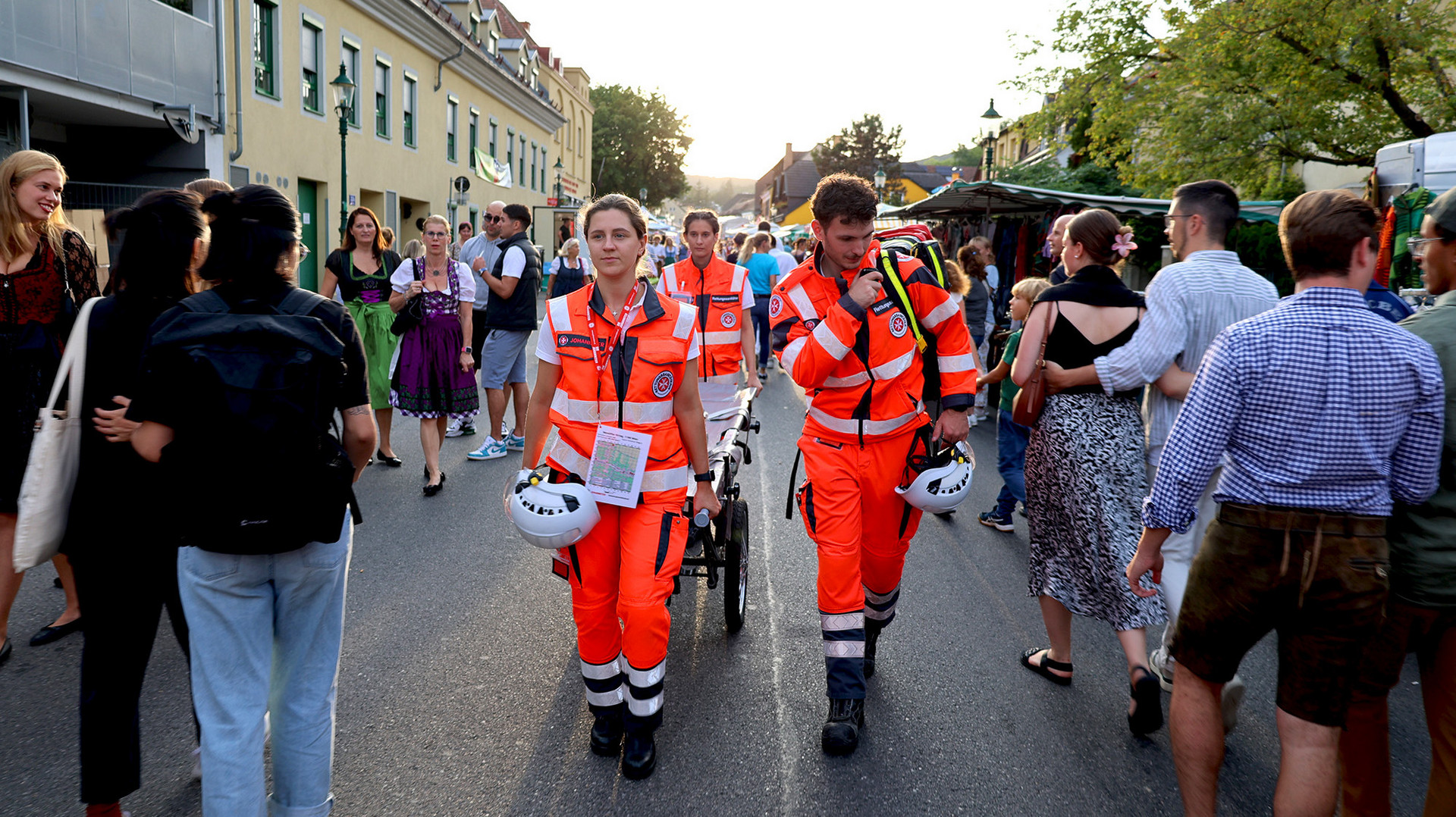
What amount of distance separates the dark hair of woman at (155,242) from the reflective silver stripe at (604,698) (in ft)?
6.24

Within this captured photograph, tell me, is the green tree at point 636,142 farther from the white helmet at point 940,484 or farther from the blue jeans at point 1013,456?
the white helmet at point 940,484

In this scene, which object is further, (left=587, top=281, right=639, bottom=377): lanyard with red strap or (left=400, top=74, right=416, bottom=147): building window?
(left=400, top=74, right=416, bottom=147): building window

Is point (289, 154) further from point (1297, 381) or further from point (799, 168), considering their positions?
point (799, 168)

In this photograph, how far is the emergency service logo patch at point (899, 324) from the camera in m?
3.66

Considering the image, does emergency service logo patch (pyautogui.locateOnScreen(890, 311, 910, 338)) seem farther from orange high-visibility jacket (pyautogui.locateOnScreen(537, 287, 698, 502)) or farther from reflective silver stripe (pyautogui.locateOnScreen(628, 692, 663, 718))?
reflective silver stripe (pyautogui.locateOnScreen(628, 692, 663, 718))

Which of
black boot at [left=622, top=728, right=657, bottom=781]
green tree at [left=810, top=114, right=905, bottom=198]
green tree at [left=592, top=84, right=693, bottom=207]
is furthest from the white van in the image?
green tree at [left=810, top=114, right=905, bottom=198]

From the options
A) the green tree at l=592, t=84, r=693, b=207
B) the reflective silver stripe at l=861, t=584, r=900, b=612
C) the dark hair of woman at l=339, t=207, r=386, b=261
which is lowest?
A: the reflective silver stripe at l=861, t=584, r=900, b=612

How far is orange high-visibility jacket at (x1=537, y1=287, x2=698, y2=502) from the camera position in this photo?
3.32 m

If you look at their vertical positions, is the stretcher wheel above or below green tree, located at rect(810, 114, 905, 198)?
below

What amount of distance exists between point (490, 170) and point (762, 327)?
18478mm

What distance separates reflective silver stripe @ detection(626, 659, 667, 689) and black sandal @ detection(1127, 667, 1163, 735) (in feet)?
→ 6.10

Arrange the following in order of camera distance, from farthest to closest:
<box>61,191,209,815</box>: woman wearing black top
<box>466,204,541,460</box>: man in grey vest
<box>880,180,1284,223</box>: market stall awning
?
<box>880,180,1284,223</box>: market stall awning
<box>466,204,541,460</box>: man in grey vest
<box>61,191,209,815</box>: woman wearing black top

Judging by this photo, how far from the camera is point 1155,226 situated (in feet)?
43.8

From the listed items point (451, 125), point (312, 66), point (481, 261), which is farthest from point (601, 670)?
point (451, 125)
